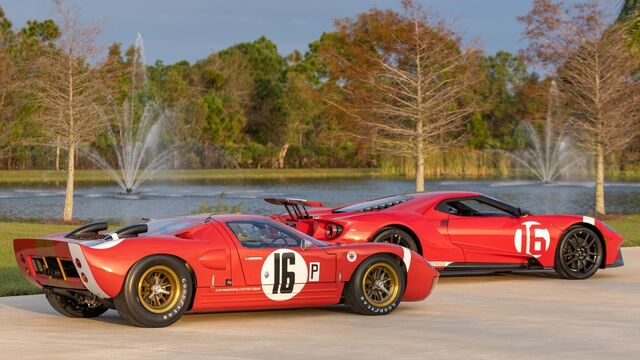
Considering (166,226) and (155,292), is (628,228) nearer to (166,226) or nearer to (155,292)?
(166,226)

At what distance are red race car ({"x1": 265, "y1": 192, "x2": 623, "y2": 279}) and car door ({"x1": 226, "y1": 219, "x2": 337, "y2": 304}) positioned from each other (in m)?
2.36

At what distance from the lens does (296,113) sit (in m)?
82.7

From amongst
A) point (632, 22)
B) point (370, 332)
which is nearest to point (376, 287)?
point (370, 332)

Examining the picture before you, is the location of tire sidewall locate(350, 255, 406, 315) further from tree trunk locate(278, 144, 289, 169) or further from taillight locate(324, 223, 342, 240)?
tree trunk locate(278, 144, 289, 169)

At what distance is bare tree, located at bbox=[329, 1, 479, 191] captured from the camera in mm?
28391

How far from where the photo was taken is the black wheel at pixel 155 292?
9.84 meters

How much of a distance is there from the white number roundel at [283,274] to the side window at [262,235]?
0.14m

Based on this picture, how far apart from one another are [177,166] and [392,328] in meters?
62.4

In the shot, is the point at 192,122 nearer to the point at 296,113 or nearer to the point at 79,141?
the point at 296,113

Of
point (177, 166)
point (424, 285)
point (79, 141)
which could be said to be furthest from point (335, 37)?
point (177, 166)

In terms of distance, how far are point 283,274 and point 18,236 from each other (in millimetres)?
12564

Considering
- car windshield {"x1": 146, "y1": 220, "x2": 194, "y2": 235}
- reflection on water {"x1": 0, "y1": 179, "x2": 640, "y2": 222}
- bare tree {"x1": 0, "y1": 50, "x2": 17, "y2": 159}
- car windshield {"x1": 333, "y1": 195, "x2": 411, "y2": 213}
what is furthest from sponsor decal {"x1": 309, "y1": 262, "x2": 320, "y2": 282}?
bare tree {"x1": 0, "y1": 50, "x2": 17, "y2": 159}

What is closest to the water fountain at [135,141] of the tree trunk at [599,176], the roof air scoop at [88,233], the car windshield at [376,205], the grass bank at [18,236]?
the grass bank at [18,236]

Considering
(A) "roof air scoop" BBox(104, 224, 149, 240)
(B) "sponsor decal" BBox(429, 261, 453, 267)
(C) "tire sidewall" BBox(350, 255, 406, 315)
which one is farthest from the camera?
(B) "sponsor decal" BBox(429, 261, 453, 267)
